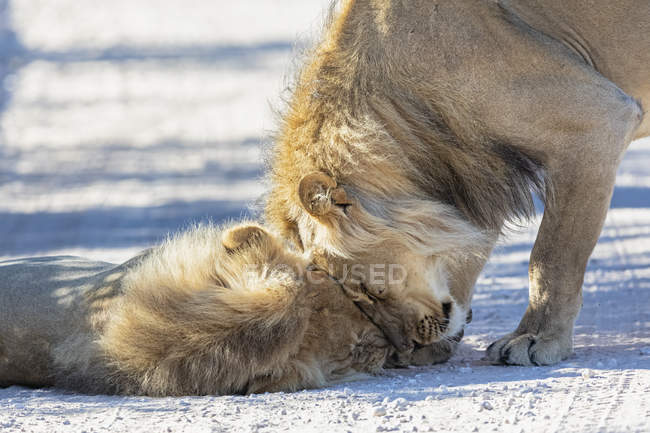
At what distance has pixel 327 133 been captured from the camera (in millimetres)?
4230

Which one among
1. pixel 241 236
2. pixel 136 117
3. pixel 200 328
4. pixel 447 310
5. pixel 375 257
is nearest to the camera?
pixel 200 328

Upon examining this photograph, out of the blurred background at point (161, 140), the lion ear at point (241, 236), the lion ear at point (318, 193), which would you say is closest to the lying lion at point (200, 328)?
the lion ear at point (241, 236)

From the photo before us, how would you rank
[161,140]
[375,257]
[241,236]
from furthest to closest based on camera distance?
[161,140]
[375,257]
[241,236]

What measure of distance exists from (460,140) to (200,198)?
163 inches

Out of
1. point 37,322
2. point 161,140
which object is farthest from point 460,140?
point 161,140

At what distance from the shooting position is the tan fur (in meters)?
4.15

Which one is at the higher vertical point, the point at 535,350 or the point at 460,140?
the point at 460,140

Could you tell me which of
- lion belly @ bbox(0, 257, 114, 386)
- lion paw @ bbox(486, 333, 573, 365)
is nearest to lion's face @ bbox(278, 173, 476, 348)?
lion paw @ bbox(486, 333, 573, 365)

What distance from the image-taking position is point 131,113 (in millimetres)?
11047

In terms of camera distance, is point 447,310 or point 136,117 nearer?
point 447,310

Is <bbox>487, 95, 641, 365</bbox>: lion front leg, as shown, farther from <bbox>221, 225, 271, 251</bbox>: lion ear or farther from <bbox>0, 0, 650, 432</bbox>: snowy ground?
<bbox>221, 225, 271, 251</bbox>: lion ear

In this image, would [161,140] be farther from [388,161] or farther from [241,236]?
[241,236]

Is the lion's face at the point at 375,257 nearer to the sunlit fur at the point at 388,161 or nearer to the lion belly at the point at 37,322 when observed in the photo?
the sunlit fur at the point at 388,161

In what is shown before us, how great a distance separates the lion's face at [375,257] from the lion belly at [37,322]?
923 millimetres
